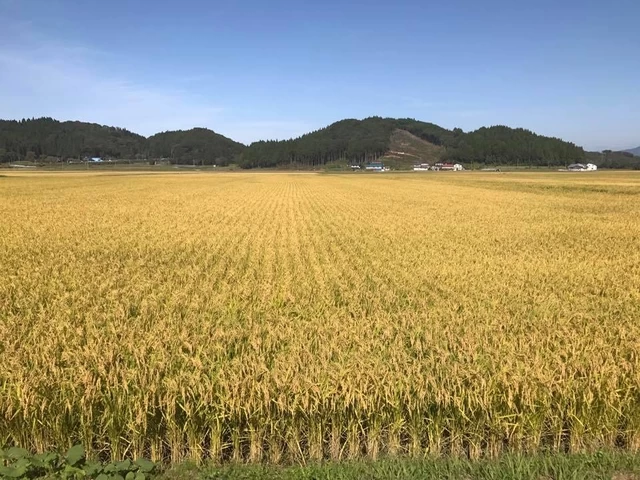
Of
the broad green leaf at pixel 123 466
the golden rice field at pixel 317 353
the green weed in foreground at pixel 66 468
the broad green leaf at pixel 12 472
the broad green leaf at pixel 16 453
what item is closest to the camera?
the broad green leaf at pixel 12 472

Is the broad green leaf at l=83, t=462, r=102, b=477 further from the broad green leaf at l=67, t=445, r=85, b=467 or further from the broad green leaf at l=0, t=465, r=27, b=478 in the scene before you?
the broad green leaf at l=0, t=465, r=27, b=478

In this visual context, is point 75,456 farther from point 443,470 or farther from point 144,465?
point 443,470

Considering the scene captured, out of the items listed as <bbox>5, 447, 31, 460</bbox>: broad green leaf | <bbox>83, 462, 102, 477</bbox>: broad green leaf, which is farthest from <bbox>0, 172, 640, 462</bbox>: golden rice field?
<bbox>83, 462, 102, 477</bbox>: broad green leaf

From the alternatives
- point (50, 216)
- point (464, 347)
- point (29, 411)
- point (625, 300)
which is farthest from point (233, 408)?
point (50, 216)

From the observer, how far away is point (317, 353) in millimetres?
6875

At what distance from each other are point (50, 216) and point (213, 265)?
15.7 metres

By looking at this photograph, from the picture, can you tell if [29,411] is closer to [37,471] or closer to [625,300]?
[37,471]

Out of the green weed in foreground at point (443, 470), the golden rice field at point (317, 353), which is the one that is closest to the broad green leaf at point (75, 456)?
the golden rice field at point (317, 353)

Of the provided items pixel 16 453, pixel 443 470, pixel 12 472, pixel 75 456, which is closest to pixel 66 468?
pixel 75 456

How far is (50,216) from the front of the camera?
85.0 feet

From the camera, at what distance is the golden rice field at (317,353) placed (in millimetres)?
5371

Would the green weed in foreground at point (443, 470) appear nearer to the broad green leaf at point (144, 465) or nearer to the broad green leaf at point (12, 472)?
the broad green leaf at point (144, 465)

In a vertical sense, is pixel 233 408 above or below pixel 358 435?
above

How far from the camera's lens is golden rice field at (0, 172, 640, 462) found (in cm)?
537
